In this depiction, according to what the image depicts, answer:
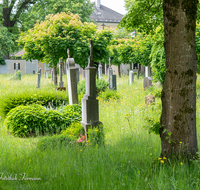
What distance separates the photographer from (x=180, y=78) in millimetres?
2789

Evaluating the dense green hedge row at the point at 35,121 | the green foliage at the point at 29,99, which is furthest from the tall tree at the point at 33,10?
the dense green hedge row at the point at 35,121

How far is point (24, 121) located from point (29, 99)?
6.85 ft

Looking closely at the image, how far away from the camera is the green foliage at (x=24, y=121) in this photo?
524 cm

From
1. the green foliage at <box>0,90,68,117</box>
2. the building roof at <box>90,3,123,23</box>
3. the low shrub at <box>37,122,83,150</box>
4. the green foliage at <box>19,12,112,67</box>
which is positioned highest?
the building roof at <box>90,3,123,23</box>

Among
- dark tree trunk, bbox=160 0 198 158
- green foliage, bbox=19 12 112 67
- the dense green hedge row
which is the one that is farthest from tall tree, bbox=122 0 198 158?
green foliage, bbox=19 12 112 67

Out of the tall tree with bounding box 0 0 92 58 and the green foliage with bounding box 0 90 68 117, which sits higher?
the tall tree with bounding box 0 0 92 58

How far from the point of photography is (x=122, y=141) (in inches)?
164

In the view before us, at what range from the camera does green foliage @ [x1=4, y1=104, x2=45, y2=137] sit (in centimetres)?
524

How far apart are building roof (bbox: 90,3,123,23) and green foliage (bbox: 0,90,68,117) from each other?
36.5 metres

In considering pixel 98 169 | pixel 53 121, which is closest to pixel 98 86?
pixel 53 121

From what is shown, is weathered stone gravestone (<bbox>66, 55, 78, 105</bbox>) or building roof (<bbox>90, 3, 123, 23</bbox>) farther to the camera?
building roof (<bbox>90, 3, 123, 23</bbox>)

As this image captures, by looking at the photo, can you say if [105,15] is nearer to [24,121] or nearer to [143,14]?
[24,121]

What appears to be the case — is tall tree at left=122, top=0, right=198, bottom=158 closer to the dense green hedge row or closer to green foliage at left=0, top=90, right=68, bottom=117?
the dense green hedge row

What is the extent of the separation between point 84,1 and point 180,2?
Answer: 24.6 metres
